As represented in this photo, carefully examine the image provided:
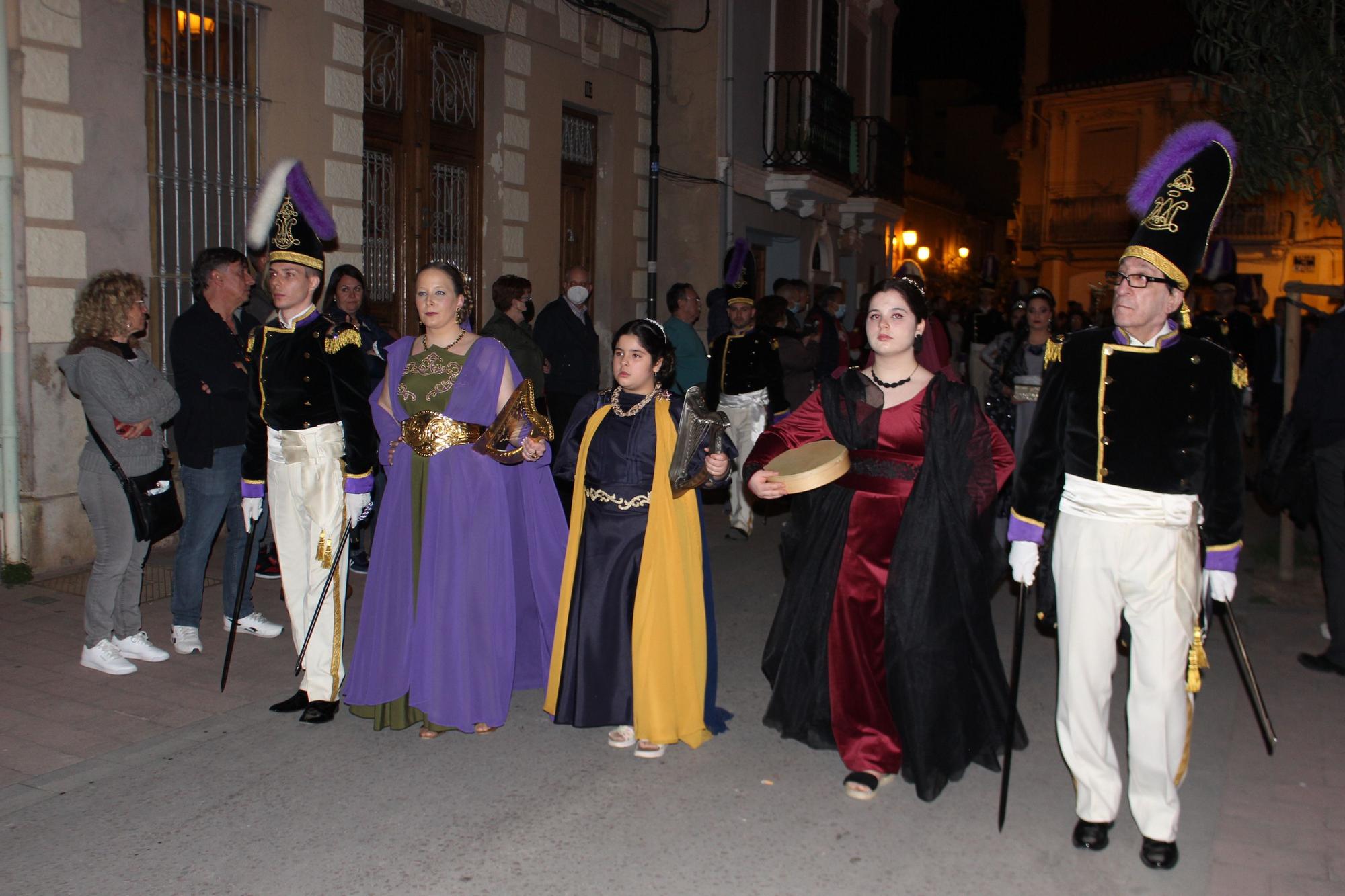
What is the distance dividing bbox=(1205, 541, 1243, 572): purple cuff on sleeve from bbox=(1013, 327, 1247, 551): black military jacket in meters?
0.01

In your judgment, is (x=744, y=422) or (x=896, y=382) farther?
(x=744, y=422)

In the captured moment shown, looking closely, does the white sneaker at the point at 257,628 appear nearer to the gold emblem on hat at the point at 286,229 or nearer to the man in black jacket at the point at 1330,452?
the gold emblem on hat at the point at 286,229

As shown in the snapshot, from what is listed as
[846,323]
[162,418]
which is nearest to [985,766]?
[162,418]

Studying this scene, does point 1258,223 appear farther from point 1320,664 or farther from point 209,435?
point 209,435

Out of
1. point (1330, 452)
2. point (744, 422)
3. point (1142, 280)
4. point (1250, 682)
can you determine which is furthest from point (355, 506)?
point (1330, 452)

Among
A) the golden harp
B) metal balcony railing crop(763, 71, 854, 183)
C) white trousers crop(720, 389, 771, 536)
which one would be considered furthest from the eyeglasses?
metal balcony railing crop(763, 71, 854, 183)

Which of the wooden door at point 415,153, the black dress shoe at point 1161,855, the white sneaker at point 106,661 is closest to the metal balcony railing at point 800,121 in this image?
the wooden door at point 415,153

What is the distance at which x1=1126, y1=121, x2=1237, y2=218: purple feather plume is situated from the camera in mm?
4113

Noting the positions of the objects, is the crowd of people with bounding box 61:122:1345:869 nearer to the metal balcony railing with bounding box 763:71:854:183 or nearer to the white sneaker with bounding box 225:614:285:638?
the white sneaker with bounding box 225:614:285:638

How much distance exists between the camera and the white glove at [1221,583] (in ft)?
13.3

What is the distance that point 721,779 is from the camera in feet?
15.4

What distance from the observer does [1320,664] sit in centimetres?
626

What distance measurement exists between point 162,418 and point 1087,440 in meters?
4.40

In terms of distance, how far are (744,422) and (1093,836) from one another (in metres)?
5.92
